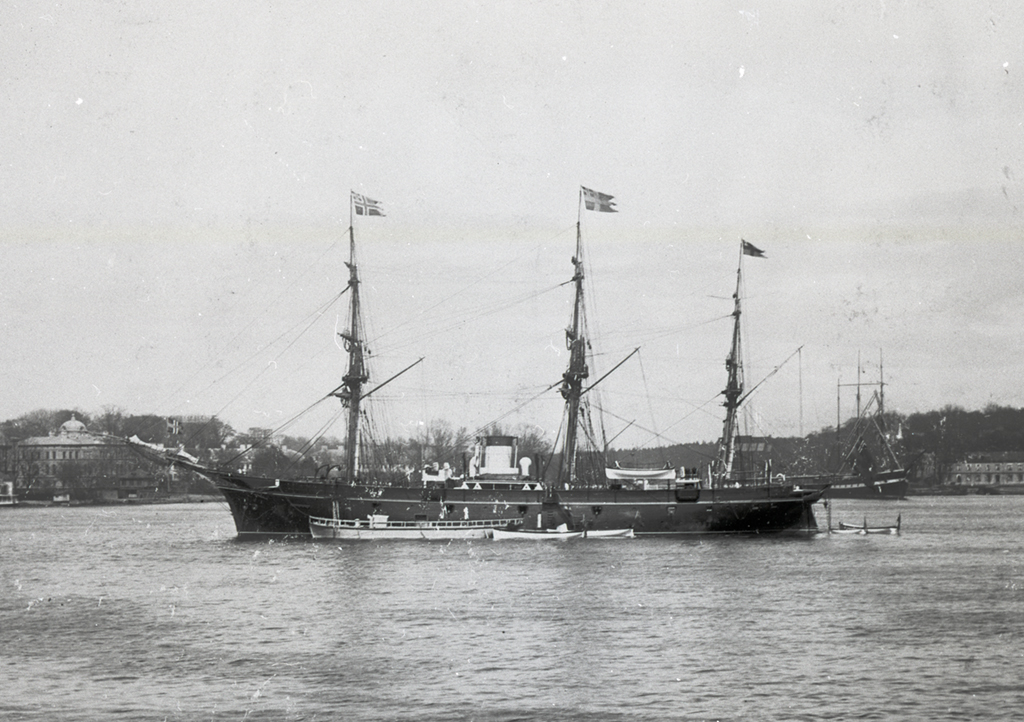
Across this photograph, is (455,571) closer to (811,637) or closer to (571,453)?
(811,637)

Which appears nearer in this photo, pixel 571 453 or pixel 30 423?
pixel 571 453

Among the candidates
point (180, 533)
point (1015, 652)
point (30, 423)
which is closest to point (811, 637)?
point (1015, 652)

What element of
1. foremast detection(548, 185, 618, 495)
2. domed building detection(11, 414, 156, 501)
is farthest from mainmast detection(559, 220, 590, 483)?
domed building detection(11, 414, 156, 501)

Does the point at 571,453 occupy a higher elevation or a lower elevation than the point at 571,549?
higher

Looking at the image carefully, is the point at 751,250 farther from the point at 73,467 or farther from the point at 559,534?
the point at 73,467

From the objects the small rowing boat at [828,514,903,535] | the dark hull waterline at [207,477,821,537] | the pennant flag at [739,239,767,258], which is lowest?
the small rowing boat at [828,514,903,535]

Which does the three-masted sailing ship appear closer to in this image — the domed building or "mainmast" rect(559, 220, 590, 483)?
"mainmast" rect(559, 220, 590, 483)
